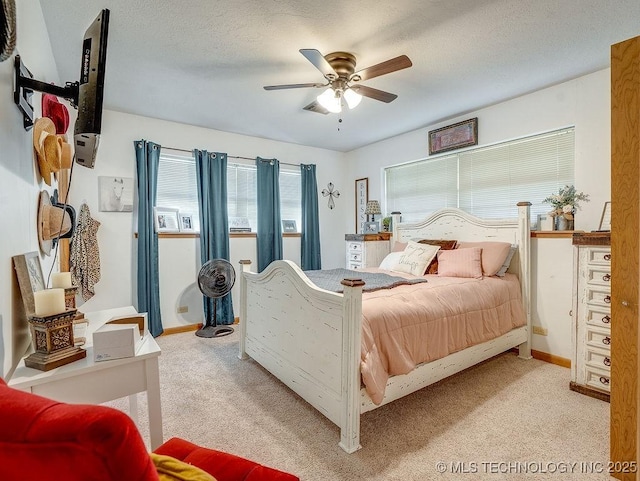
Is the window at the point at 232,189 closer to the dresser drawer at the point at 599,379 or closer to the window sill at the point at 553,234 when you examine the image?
the window sill at the point at 553,234

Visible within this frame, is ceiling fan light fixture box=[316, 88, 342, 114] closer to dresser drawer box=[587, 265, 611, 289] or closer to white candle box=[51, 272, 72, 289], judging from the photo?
white candle box=[51, 272, 72, 289]

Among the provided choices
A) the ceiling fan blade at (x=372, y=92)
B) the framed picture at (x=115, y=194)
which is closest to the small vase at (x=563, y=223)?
the ceiling fan blade at (x=372, y=92)

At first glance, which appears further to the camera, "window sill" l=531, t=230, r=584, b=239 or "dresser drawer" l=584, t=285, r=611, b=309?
"window sill" l=531, t=230, r=584, b=239

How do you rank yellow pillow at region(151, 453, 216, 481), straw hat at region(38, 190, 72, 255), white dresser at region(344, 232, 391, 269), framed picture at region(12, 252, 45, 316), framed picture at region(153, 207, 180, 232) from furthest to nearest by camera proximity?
white dresser at region(344, 232, 391, 269), framed picture at region(153, 207, 180, 232), straw hat at region(38, 190, 72, 255), framed picture at region(12, 252, 45, 316), yellow pillow at region(151, 453, 216, 481)

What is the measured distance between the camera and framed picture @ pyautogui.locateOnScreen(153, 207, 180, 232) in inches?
144

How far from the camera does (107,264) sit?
3420 mm

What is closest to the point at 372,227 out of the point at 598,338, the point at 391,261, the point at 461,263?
the point at 391,261

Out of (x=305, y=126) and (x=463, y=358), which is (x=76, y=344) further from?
(x=305, y=126)

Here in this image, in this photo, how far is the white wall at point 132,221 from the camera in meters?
3.38

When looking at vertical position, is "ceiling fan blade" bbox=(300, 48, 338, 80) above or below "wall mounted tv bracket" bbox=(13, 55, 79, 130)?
above

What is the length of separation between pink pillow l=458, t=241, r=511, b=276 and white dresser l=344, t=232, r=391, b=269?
1.33 metres

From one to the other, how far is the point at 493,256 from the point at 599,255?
79 centimetres

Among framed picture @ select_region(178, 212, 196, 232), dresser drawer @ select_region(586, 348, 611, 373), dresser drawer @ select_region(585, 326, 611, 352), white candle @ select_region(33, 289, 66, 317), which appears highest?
framed picture @ select_region(178, 212, 196, 232)

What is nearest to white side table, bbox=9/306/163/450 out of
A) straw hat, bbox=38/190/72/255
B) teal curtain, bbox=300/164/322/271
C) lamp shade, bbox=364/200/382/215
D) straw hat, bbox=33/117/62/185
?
straw hat, bbox=38/190/72/255
